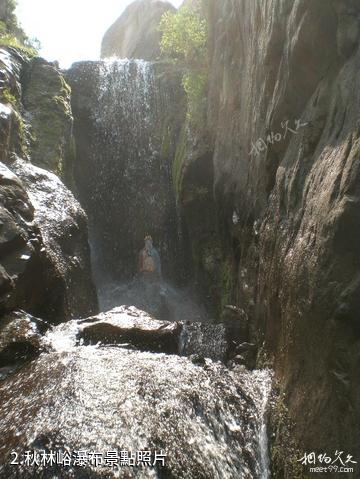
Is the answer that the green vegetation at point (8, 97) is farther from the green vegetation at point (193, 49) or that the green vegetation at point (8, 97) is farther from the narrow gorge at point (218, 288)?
the green vegetation at point (193, 49)

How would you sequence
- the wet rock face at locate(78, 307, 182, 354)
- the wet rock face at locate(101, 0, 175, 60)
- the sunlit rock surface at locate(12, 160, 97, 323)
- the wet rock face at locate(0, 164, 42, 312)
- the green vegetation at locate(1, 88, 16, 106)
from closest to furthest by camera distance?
→ the wet rock face at locate(0, 164, 42, 312) → the wet rock face at locate(78, 307, 182, 354) → the sunlit rock surface at locate(12, 160, 97, 323) → the green vegetation at locate(1, 88, 16, 106) → the wet rock face at locate(101, 0, 175, 60)

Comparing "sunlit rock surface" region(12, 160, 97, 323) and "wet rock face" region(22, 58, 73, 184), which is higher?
"wet rock face" region(22, 58, 73, 184)

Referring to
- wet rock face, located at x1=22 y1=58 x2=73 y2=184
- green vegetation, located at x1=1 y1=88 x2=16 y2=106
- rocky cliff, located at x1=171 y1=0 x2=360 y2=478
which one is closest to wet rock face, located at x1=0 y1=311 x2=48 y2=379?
rocky cliff, located at x1=171 y1=0 x2=360 y2=478

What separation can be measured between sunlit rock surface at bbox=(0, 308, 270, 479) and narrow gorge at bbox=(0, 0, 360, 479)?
22 mm

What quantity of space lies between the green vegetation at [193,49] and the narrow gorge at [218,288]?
8 cm

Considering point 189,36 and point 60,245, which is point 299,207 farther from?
point 189,36

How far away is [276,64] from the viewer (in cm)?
854

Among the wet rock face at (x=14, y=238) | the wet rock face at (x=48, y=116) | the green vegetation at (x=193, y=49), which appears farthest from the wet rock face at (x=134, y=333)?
the green vegetation at (x=193, y=49)

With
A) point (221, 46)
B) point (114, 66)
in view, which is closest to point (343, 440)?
point (221, 46)

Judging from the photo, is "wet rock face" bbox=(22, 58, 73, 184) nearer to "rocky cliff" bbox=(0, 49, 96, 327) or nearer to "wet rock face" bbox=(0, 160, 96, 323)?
"rocky cliff" bbox=(0, 49, 96, 327)

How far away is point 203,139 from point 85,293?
23.5ft

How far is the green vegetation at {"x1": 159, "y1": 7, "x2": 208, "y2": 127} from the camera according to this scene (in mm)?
15086

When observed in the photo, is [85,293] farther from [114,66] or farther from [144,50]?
[144,50]

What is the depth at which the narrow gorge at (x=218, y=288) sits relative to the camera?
4371 millimetres
